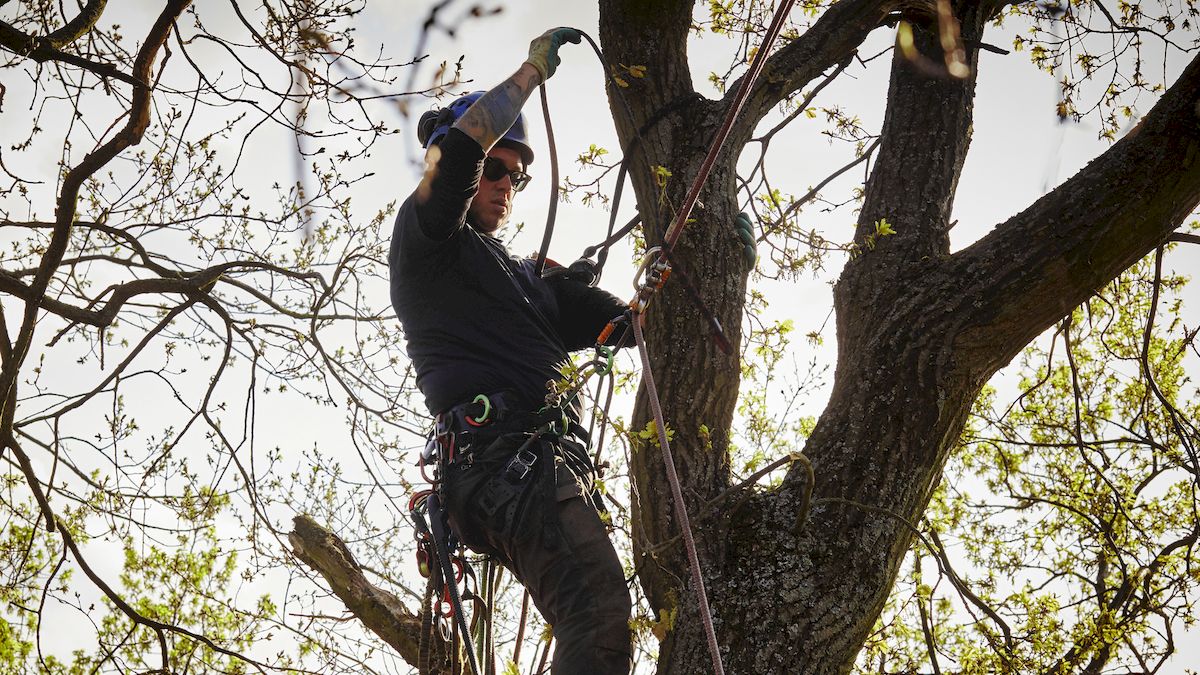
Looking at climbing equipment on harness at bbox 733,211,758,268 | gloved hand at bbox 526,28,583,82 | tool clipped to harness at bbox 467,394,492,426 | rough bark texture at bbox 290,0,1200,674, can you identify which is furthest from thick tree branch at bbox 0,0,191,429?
climbing equipment on harness at bbox 733,211,758,268

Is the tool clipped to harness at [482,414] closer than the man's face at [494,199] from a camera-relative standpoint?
Yes

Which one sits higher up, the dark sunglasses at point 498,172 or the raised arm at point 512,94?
the dark sunglasses at point 498,172

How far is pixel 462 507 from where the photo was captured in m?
2.64

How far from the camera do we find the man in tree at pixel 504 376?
244 centimetres

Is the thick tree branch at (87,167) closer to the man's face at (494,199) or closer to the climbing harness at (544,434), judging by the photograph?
the man's face at (494,199)

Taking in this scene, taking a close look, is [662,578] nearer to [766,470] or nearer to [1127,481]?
[766,470]

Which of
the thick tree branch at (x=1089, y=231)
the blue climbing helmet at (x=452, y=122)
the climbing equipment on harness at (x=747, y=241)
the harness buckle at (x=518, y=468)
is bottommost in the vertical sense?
the harness buckle at (x=518, y=468)

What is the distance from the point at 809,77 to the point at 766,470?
4.46 feet

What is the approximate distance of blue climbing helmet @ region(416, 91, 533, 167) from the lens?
10.3ft

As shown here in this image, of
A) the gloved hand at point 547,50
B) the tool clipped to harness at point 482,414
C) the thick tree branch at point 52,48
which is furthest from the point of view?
the thick tree branch at point 52,48

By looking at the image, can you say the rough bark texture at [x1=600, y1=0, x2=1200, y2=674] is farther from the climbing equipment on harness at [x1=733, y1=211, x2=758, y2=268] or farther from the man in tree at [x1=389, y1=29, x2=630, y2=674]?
the man in tree at [x1=389, y1=29, x2=630, y2=674]

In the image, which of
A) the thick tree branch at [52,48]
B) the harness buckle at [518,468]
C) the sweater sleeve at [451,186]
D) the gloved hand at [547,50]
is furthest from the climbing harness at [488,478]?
the thick tree branch at [52,48]

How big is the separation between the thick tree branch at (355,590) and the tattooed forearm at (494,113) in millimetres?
1882

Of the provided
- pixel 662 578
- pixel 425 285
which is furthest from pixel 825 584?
pixel 425 285
